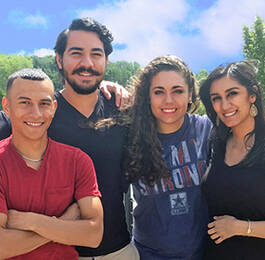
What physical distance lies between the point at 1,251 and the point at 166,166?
1688mm

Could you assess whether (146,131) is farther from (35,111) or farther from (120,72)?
(120,72)

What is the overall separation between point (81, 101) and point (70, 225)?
141cm

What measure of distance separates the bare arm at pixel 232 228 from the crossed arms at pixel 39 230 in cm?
116

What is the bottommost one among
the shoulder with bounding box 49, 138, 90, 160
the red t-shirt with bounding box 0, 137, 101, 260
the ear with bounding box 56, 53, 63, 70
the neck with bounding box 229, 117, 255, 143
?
Answer: the red t-shirt with bounding box 0, 137, 101, 260

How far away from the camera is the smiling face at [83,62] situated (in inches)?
126

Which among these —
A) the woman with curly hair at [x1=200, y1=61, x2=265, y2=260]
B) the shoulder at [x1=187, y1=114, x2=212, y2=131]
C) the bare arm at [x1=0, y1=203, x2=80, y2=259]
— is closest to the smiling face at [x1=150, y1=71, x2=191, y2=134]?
the shoulder at [x1=187, y1=114, x2=212, y2=131]

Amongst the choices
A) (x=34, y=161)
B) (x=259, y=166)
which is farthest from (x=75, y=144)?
(x=259, y=166)

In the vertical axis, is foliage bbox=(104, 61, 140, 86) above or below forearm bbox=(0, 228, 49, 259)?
above

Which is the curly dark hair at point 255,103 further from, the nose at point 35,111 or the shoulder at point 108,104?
the nose at point 35,111

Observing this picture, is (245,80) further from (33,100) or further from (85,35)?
(33,100)

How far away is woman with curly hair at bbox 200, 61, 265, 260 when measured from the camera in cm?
276

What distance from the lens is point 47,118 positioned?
8.00ft

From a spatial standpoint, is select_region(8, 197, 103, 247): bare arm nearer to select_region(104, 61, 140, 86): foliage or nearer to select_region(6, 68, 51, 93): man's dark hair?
select_region(6, 68, 51, 93): man's dark hair

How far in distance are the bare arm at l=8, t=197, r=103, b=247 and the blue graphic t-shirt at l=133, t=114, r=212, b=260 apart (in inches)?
32.7
